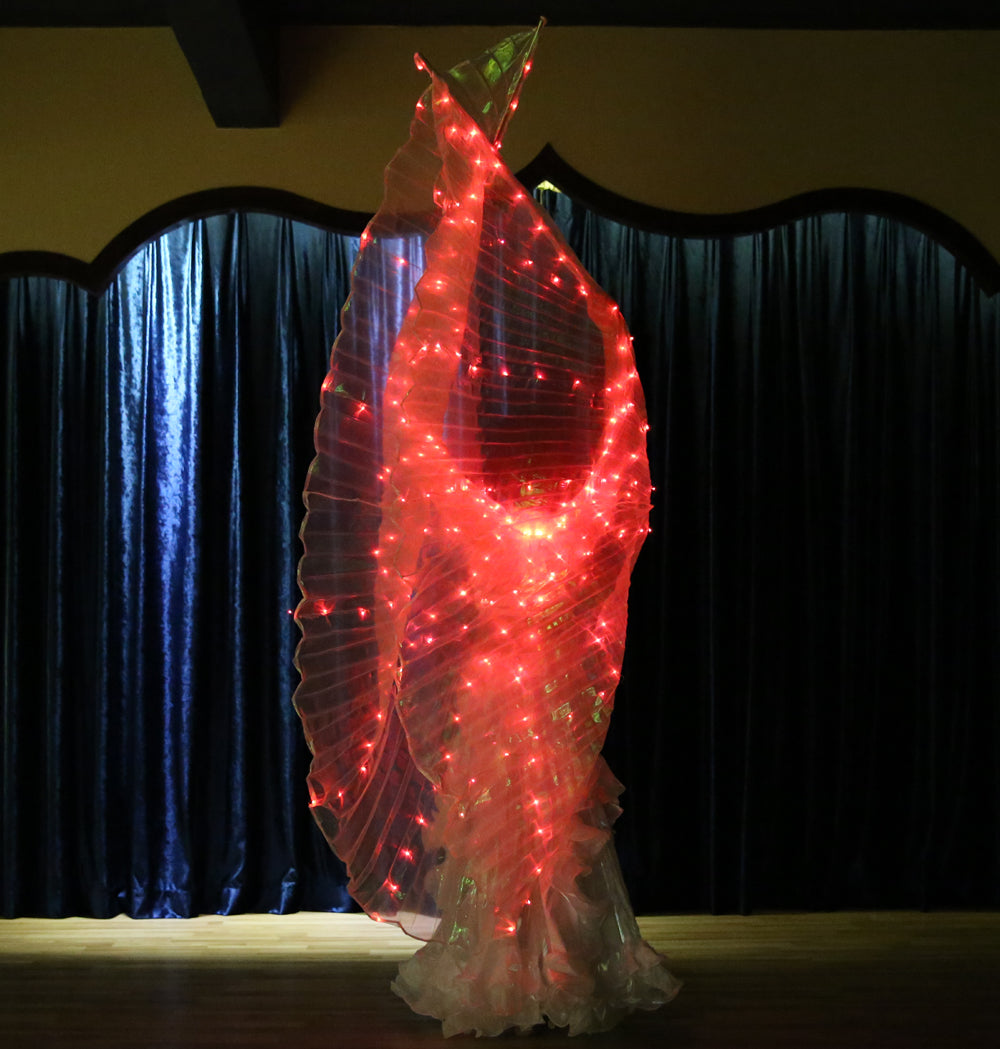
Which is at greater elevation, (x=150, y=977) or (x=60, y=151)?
(x=60, y=151)

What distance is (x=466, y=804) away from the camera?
242cm

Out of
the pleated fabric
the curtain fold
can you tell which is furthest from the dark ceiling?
the pleated fabric

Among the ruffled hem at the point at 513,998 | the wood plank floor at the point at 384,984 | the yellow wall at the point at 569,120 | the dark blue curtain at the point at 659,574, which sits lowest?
the wood plank floor at the point at 384,984

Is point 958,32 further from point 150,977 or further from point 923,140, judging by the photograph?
point 150,977

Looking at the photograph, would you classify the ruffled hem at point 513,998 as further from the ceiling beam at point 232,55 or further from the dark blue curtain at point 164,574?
the ceiling beam at point 232,55

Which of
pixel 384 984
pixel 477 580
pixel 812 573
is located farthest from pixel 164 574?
pixel 812 573

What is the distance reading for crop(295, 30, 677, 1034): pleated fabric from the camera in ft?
7.82

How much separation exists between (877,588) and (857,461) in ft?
1.34

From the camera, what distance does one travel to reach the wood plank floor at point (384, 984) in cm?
252

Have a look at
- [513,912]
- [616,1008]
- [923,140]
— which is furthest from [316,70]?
[616,1008]

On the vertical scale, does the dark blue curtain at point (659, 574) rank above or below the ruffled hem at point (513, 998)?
above

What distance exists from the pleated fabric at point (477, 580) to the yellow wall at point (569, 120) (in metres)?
1.13

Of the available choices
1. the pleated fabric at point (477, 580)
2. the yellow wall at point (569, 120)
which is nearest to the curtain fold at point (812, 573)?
the yellow wall at point (569, 120)

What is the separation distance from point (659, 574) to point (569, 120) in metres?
1.43
